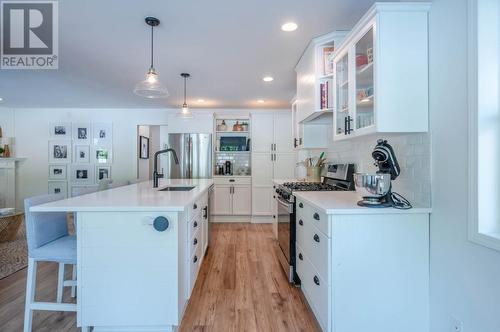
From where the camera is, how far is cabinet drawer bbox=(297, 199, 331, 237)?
1.65 m

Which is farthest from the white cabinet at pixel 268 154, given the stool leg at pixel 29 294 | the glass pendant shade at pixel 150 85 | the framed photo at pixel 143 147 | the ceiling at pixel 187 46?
the stool leg at pixel 29 294

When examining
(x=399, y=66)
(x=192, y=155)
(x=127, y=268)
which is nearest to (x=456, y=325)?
(x=399, y=66)

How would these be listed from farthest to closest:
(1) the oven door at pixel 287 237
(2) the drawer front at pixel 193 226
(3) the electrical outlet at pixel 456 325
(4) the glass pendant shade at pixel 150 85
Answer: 1. (1) the oven door at pixel 287 237
2. (4) the glass pendant shade at pixel 150 85
3. (2) the drawer front at pixel 193 226
4. (3) the electrical outlet at pixel 456 325

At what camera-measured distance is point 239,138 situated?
17.7 ft

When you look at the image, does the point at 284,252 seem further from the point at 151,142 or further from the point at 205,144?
the point at 151,142

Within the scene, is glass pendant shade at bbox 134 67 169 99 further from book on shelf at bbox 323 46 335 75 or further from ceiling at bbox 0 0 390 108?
book on shelf at bbox 323 46 335 75

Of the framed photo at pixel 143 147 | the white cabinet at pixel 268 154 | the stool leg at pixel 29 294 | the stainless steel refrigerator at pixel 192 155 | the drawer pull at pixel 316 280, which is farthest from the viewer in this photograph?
the framed photo at pixel 143 147

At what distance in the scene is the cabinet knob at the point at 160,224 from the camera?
1632 millimetres

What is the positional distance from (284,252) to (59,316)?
195 centimetres

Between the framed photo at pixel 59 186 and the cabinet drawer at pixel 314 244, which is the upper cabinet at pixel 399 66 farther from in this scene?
the framed photo at pixel 59 186

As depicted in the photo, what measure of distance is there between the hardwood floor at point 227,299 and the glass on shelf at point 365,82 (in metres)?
1.50

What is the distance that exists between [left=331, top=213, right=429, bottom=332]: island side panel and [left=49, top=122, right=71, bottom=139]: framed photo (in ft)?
19.3

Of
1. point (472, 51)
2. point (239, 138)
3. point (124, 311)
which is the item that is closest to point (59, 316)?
point (124, 311)

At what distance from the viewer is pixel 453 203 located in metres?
1.43
